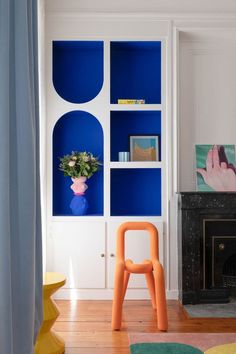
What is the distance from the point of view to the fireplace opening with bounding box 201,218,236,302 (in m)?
3.44

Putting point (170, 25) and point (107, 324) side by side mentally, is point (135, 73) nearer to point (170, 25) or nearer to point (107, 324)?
point (170, 25)

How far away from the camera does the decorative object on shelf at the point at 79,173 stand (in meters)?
→ 3.62

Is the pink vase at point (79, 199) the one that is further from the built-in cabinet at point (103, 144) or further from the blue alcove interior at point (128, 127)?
the blue alcove interior at point (128, 127)

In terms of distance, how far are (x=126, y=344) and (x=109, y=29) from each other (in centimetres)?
261

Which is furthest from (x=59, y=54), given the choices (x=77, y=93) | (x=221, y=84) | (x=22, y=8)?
(x=22, y=8)

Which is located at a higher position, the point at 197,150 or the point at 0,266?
the point at 197,150

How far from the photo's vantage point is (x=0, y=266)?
1.60 meters

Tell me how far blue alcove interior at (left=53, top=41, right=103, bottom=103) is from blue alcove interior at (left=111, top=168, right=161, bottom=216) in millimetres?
821

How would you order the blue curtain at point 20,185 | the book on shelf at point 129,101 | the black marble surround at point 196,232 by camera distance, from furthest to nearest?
the book on shelf at point 129,101
the black marble surround at point 196,232
the blue curtain at point 20,185

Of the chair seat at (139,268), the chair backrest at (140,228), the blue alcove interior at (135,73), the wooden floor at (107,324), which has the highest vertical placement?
the blue alcove interior at (135,73)

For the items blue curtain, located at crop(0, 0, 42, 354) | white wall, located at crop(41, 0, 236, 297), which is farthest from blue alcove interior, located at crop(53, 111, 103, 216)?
blue curtain, located at crop(0, 0, 42, 354)

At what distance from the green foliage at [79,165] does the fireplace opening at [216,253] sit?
3.60 ft

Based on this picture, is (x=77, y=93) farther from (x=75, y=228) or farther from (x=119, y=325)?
(x=119, y=325)

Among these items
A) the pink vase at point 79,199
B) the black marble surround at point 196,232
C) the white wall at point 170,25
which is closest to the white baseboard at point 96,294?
the white wall at point 170,25
